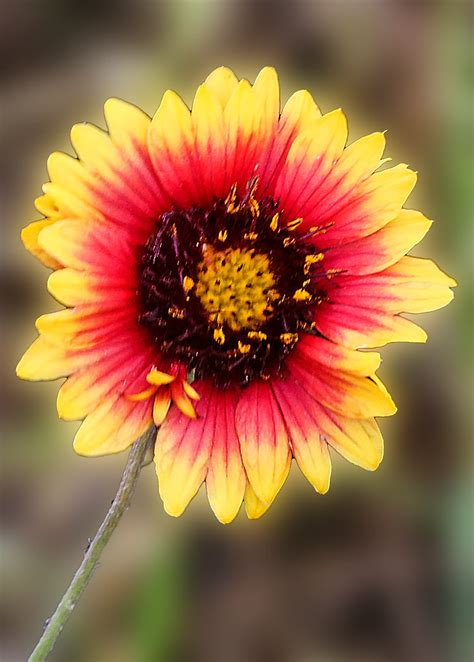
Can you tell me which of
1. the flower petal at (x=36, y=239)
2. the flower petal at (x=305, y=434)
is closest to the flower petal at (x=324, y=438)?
the flower petal at (x=305, y=434)

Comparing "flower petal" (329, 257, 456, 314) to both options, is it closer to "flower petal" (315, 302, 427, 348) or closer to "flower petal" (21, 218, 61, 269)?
"flower petal" (315, 302, 427, 348)

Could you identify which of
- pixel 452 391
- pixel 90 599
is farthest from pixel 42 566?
pixel 452 391

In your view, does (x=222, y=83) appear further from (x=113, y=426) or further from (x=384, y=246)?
(x=113, y=426)

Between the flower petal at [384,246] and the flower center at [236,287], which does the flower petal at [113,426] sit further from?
the flower petal at [384,246]

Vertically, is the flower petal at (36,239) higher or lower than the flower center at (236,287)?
higher

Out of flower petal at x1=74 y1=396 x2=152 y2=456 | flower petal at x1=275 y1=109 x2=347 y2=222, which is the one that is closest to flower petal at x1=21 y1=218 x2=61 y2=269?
flower petal at x1=74 y1=396 x2=152 y2=456

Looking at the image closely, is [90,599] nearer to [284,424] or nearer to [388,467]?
[388,467]

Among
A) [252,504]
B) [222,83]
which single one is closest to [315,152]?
[222,83]
